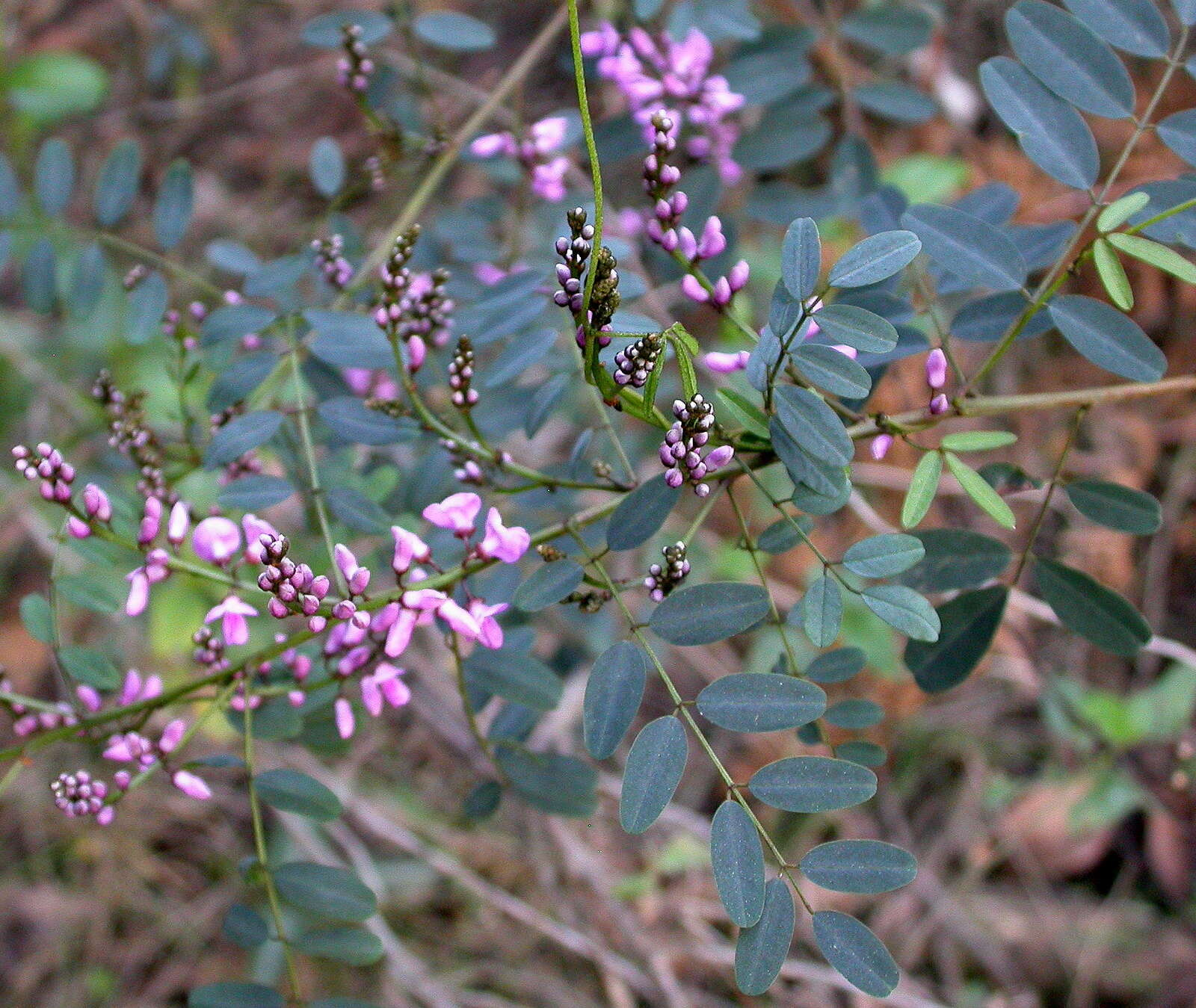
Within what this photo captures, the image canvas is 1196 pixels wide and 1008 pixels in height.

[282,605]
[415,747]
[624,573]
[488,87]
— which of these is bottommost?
[415,747]

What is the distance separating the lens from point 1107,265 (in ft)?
4.35

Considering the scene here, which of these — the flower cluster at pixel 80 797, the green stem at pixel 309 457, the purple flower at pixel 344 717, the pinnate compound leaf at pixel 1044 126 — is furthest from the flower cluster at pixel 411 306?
the pinnate compound leaf at pixel 1044 126

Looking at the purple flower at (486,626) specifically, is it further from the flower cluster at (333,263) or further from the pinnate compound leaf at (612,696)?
the flower cluster at (333,263)

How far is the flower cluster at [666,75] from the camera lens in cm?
188

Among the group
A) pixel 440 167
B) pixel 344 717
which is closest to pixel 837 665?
pixel 344 717

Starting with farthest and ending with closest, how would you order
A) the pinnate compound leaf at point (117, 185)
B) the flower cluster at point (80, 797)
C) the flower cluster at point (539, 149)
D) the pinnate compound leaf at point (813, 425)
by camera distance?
the pinnate compound leaf at point (117, 185), the flower cluster at point (539, 149), the flower cluster at point (80, 797), the pinnate compound leaf at point (813, 425)

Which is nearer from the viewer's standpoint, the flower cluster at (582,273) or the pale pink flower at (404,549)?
the flower cluster at (582,273)

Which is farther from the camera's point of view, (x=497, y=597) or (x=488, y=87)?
(x=488, y=87)

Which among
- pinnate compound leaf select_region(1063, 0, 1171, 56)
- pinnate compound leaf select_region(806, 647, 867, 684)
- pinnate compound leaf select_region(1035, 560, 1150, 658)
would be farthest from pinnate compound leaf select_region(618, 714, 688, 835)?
pinnate compound leaf select_region(1063, 0, 1171, 56)

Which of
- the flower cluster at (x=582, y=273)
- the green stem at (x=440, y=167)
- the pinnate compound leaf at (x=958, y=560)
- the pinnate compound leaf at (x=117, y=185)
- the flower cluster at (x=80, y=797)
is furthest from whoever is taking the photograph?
the pinnate compound leaf at (x=117, y=185)

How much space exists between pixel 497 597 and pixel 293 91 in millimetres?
3450

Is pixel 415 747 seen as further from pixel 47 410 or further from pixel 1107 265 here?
pixel 1107 265

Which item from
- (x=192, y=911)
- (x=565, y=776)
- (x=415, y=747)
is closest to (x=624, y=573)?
(x=415, y=747)

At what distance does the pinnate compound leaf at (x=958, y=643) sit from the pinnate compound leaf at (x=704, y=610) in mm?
380
